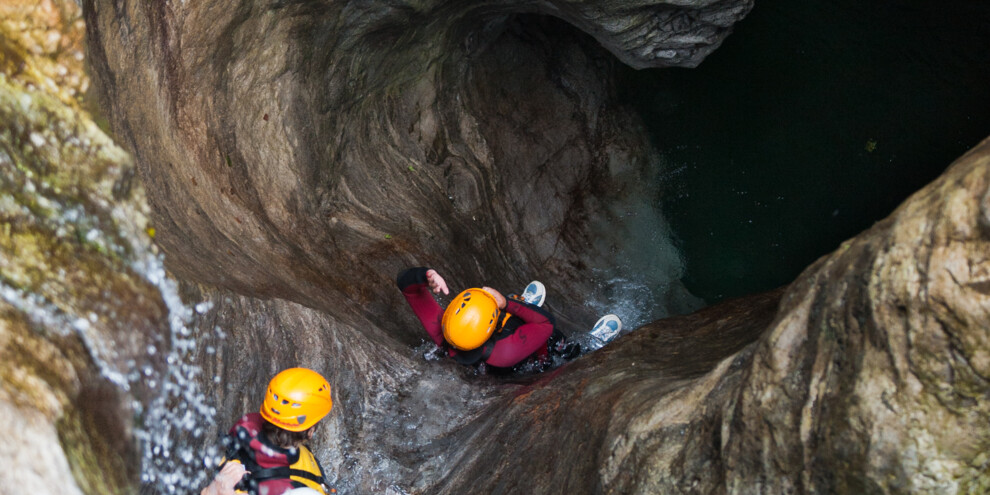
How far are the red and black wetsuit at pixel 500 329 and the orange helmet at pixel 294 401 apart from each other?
1.73 m

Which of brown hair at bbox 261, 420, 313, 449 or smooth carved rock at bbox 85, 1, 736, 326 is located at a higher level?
smooth carved rock at bbox 85, 1, 736, 326

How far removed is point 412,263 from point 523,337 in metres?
1.39

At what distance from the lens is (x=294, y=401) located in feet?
14.3

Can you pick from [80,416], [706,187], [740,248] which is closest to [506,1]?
[706,187]

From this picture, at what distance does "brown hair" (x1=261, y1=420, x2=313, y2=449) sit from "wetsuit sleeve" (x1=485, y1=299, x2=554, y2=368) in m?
2.43

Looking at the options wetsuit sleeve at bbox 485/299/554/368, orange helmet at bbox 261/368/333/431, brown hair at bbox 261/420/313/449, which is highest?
orange helmet at bbox 261/368/333/431

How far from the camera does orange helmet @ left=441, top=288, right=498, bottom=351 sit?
243 inches

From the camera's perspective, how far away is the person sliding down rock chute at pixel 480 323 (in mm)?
6176

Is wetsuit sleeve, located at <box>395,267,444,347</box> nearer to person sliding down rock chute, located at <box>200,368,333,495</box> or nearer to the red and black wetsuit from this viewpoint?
the red and black wetsuit

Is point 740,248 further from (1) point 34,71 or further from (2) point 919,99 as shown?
(1) point 34,71

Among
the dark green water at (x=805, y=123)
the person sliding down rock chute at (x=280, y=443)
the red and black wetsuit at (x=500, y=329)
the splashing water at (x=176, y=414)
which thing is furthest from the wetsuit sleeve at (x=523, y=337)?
the splashing water at (x=176, y=414)

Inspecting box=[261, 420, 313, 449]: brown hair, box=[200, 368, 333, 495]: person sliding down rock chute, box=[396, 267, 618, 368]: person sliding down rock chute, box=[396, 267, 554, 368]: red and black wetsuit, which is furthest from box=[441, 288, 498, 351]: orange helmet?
Answer: box=[261, 420, 313, 449]: brown hair

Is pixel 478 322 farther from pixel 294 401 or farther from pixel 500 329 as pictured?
pixel 294 401

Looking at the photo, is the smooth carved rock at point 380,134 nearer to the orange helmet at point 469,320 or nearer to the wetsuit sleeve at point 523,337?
the orange helmet at point 469,320
